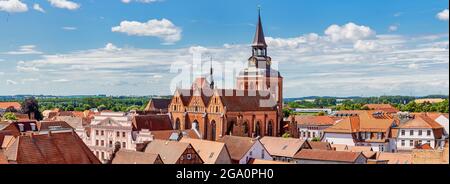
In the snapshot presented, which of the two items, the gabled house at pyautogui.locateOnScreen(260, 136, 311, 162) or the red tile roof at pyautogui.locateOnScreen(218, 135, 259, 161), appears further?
the gabled house at pyautogui.locateOnScreen(260, 136, 311, 162)

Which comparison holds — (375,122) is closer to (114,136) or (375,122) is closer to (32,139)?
(114,136)

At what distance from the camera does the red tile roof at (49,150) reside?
2000 centimetres

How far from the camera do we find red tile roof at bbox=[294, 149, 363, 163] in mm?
28047

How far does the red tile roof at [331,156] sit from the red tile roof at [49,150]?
13582 mm

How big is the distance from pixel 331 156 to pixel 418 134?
19.4 meters

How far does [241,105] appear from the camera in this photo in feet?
165

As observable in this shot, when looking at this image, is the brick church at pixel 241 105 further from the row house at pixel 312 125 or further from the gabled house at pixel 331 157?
the gabled house at pixel 331 157

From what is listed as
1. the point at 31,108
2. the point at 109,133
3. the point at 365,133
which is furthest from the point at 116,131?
the point at 31,108

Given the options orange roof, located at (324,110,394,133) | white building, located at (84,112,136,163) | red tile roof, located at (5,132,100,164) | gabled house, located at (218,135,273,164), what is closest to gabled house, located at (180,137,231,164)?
gabled house, located at (218,135,273,164)

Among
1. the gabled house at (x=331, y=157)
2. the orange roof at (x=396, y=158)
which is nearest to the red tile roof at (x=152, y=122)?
the gabled house at (x=331, y=157)

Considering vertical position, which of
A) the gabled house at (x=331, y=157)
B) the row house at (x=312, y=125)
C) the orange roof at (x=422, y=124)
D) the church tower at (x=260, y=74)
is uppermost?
the church tower at (x=260, y=74)

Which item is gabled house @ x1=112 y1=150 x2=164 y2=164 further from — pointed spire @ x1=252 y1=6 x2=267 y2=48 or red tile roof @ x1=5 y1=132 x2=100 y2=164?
pointed spire @ x1=252 y1=6 x2=267 y2=48

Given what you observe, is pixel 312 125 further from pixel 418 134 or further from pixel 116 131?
pixel 116 131

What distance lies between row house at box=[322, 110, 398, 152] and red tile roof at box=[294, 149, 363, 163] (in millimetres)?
16143
